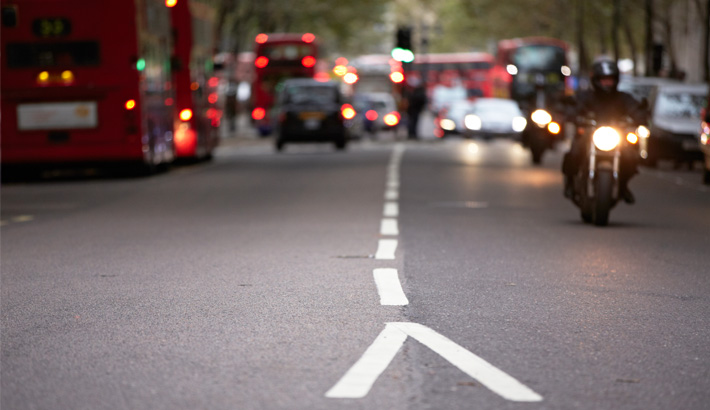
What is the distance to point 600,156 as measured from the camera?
43.4ft

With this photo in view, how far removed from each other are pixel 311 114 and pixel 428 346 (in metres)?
28.2

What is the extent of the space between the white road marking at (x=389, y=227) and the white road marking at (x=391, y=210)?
20.7 inches

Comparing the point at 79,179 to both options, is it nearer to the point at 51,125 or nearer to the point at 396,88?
the point at 51,125

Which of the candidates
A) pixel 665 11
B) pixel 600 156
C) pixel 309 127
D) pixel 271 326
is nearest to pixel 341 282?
pixel 271 326

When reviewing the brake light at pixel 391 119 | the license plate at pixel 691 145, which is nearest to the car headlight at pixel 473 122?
the brake light at pixel 391 119

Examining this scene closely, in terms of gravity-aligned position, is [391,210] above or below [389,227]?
below

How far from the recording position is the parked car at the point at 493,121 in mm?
42719

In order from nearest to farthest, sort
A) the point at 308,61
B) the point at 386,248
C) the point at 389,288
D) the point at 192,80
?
the point at 389,288, the point at 386,248, the point at 192,80, the point at 308,61

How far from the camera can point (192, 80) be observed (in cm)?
2772

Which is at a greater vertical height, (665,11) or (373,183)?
(665,11)

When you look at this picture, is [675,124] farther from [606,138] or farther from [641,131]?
[606,138]

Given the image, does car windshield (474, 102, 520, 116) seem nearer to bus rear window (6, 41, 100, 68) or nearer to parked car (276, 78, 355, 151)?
parked car (276, 78, 355, 151)

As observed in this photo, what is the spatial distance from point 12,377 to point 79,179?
713 inches

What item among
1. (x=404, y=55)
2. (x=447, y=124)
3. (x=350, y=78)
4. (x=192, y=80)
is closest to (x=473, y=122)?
(x=447, y=124)
